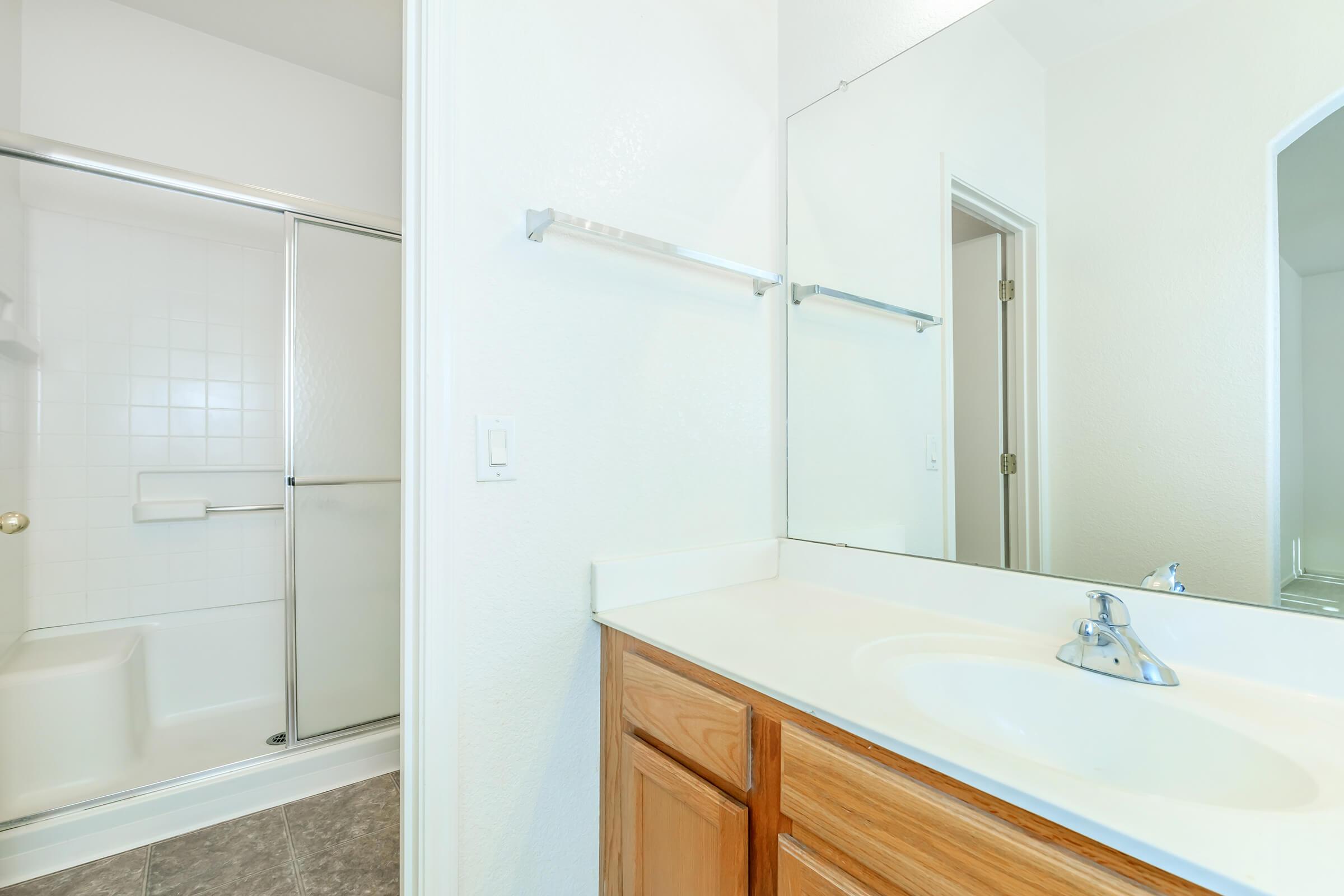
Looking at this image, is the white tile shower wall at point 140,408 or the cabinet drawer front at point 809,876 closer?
the cabinet drawer front at point 809,876

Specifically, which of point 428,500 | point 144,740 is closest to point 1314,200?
point 428,500

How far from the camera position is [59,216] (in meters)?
1.96

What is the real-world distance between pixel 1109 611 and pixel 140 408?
3.00 metres

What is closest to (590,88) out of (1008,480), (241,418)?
(1008,480)

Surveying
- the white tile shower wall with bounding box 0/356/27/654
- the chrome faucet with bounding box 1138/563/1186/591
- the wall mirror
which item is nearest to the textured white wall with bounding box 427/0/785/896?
the wall mirror

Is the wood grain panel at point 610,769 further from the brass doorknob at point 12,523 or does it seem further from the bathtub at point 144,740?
the brass doorknob at point 12,523

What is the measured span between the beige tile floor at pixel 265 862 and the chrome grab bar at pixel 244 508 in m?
1.08

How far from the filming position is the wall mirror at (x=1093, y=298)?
76cm

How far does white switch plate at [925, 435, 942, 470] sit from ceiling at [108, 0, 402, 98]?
2278 millimetres

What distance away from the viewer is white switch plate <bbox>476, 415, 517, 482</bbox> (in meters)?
0.99

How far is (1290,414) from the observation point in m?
0.77

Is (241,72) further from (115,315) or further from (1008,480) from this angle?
(1008,480)

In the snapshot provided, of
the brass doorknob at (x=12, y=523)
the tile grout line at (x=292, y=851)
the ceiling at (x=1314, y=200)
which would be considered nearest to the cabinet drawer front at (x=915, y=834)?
the ceiling at (x=1314, y=200)

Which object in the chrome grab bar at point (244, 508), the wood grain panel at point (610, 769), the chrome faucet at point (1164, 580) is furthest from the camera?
the chrome grab bar at point (244, 508)
